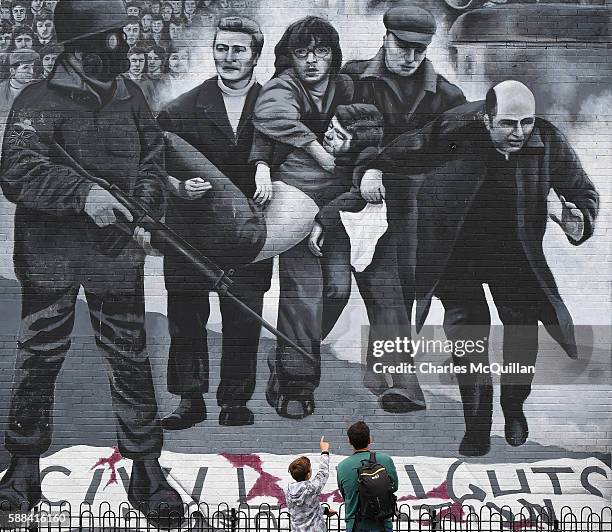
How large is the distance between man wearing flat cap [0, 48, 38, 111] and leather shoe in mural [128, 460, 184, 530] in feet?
15.0

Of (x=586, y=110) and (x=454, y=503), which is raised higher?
(x=586, y=110)

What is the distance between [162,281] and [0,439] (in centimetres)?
267

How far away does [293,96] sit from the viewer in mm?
11883

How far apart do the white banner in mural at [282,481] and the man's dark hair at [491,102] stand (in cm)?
416

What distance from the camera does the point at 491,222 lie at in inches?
465

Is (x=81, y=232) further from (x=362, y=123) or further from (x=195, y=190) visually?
(x=362, y=123)

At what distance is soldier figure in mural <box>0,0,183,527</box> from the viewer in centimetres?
1166

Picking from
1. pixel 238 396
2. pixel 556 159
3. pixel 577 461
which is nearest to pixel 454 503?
pixel 577 461

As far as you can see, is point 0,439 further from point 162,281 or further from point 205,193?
point 205,193

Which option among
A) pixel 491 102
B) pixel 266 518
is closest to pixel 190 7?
pixel 491 102

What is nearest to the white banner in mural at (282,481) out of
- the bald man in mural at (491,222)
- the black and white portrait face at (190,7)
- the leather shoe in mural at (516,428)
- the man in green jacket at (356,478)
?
the leather shoe in mural at (516,428)

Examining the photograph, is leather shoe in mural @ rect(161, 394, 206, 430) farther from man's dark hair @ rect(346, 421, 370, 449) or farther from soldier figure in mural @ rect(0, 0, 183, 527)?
man's dark hair @ rect(346, 421, 370, 449)

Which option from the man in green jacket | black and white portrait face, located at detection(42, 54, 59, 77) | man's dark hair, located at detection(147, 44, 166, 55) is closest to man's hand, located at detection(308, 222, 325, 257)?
man's dark hair, located at detection(147, 44, 166, 55)

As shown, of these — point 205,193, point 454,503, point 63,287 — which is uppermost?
point 205,193
